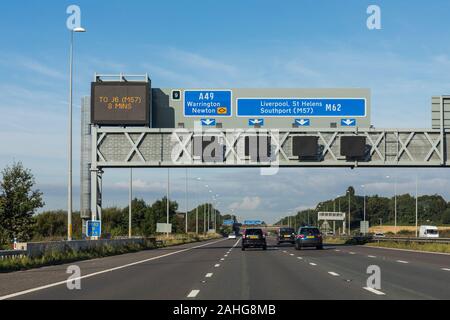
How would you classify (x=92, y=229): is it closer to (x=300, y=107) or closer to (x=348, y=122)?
(x=300, y=107)

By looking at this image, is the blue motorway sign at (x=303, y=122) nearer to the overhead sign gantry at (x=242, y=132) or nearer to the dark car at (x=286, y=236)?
the overhead sign gantry at (x=242, y=132)

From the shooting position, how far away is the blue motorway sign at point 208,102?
47.0 meters

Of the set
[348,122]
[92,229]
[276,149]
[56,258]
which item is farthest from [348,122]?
[56,258]

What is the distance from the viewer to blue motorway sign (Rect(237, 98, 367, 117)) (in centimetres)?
4681

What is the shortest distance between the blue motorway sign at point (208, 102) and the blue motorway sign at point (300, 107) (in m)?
0.84

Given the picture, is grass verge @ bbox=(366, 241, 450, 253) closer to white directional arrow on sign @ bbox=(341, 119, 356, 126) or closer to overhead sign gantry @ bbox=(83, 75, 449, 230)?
overhead sign gantry @ bbox=(83, 75, 449, 230)

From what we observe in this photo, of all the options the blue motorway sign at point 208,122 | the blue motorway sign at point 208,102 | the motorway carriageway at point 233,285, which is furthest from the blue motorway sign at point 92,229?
the motorway carriageway at point 233,285

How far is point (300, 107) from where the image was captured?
47.0m

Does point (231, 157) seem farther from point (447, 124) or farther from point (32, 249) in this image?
point (32, 249)

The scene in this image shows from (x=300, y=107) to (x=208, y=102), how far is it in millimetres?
6304

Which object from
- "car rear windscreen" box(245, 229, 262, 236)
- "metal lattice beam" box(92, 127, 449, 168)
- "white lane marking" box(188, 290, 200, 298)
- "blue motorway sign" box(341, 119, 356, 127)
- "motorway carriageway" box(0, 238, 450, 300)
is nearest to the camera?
"white lane marking" box(188, 290, 200, 298)

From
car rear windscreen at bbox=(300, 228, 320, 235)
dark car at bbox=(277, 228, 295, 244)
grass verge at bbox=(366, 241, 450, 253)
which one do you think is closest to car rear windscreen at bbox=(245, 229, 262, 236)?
car rear windscreen at bbox=(300, 228, 320, 235)

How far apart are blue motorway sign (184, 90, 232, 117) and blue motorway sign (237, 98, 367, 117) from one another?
2.76 feet
